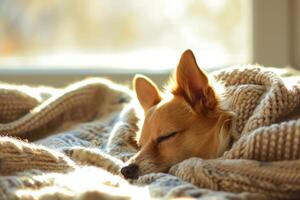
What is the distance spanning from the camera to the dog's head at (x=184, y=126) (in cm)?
133

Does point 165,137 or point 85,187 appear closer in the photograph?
point 85,187

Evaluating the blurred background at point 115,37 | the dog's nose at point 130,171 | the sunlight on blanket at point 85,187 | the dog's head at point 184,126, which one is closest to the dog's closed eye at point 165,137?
the dog's head at point 184,126

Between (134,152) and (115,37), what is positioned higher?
(115,37)

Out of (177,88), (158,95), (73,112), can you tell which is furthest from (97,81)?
(177,88)

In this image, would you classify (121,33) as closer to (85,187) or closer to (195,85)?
(195,85)

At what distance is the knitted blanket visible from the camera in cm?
102

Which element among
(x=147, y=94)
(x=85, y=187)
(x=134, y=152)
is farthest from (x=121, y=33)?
(x=85, y=187)

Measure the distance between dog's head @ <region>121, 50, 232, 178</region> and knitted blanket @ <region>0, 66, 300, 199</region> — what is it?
5cm

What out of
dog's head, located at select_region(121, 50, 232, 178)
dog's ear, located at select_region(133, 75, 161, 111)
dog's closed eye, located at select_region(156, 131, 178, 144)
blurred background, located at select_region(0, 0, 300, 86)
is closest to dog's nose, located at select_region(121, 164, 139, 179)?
dog's head, located at select_region(121, 50, 232, 178)

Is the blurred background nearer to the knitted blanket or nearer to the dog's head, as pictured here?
the knitted blanket

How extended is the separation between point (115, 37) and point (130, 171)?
1364 millimetres

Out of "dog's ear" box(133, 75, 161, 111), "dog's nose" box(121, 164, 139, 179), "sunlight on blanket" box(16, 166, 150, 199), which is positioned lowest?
"dog's nose" box(121, 164, 139, 179)

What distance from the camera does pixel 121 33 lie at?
8.39 feet

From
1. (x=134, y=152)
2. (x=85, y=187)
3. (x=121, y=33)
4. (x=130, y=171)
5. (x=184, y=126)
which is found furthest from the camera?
(x=121, y=33)
